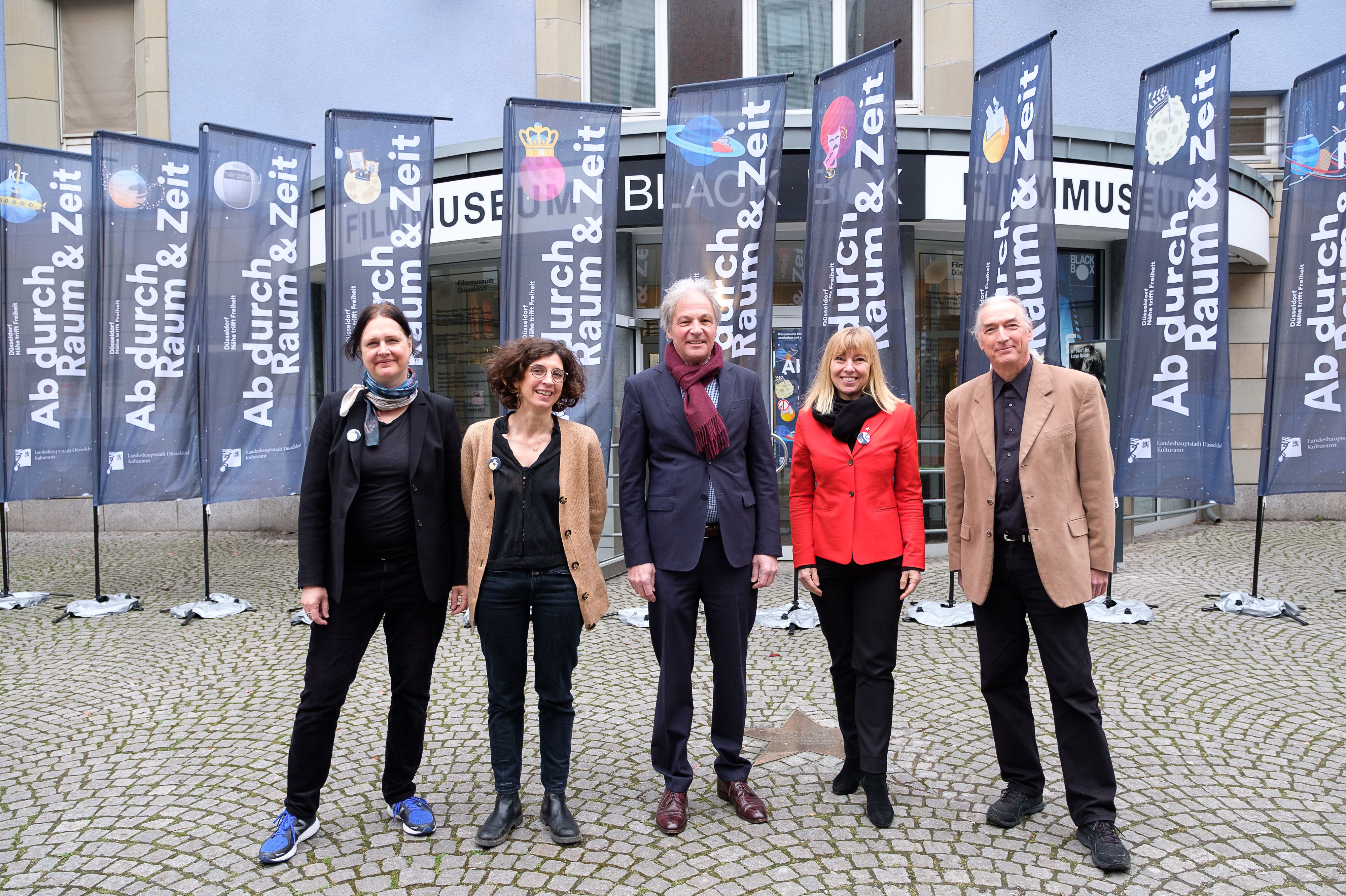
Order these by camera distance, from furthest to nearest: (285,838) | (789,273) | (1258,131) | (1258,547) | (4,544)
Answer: (1258,131)
(789,273)
(4,544)
(1258,547)
(285,838)

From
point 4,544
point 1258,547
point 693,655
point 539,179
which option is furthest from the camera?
point 4,544

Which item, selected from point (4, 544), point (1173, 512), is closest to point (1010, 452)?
point (4, 544)

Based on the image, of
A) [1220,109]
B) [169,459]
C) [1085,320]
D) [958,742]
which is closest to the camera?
[958,742]

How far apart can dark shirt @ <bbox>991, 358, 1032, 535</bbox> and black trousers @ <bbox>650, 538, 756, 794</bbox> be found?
0.95 metres

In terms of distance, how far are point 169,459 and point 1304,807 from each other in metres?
7.46

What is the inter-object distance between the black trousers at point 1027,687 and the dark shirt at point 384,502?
2.12m

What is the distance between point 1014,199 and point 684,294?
3.76 meters

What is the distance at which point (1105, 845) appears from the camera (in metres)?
3.08

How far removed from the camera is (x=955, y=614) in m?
6.63

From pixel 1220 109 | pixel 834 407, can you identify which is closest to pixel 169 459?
pixel 834 407

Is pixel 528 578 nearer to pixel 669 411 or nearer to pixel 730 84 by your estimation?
pixel 669 411

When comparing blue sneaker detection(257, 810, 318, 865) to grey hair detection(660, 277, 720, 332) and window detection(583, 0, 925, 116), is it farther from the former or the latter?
window detection(583, 0, 925, 116)

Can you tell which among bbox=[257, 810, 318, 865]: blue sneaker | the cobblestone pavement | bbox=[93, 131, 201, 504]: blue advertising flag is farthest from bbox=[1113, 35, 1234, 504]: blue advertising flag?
bbox=[93, 131, 201, 504]: blue advertising flag

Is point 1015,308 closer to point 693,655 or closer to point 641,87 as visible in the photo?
point 693,655
